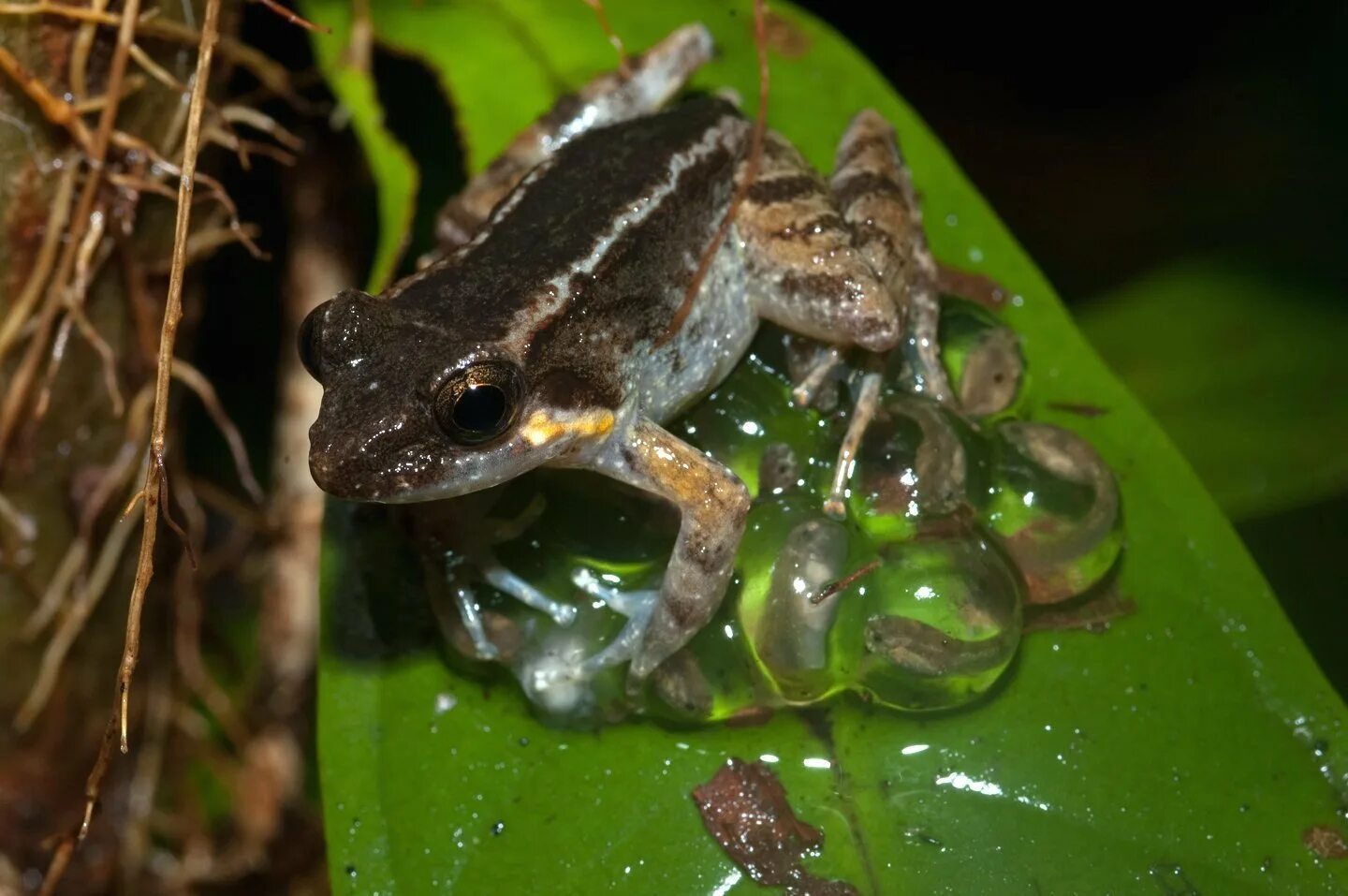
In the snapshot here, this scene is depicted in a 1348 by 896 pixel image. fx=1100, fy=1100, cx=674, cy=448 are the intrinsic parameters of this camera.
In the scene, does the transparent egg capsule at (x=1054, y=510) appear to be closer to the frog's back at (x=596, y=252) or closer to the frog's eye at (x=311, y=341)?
the frog's back at (x=596, y=252)

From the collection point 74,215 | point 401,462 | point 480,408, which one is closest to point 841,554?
point 480,408

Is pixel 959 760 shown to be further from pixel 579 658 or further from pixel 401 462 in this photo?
pixel 401 462

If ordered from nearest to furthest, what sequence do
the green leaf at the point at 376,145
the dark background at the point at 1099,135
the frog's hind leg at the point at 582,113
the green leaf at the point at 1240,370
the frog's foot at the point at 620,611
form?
the frog's foot at the point at 620,611 < the green leaf at the point at 376,145 < the frog's hind leg at the point at 582,113 < the green leaf at the point at 1240,370 < the dark background at the point at 1099,135

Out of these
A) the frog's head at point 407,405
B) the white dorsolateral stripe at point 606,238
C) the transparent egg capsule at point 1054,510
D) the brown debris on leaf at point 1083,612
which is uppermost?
the white dorsolateral stripe at point 606,238

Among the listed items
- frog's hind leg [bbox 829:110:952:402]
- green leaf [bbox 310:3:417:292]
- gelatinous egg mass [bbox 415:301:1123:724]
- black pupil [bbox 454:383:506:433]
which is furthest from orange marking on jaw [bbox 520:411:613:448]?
frog's hind leg [bbox 829:110:952:402]

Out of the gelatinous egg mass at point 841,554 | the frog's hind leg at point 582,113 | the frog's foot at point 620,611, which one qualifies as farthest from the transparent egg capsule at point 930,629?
the frog's hind leg at point 582,113

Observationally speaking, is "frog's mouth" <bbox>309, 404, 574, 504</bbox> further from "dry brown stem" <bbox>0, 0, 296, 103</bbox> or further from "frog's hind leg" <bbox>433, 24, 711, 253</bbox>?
"dry brown stem" <bbox>0, 0, 296, 103</bbox>

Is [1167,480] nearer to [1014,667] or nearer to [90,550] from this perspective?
[1014,667]

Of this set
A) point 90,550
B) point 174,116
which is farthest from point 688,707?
point 174,116
